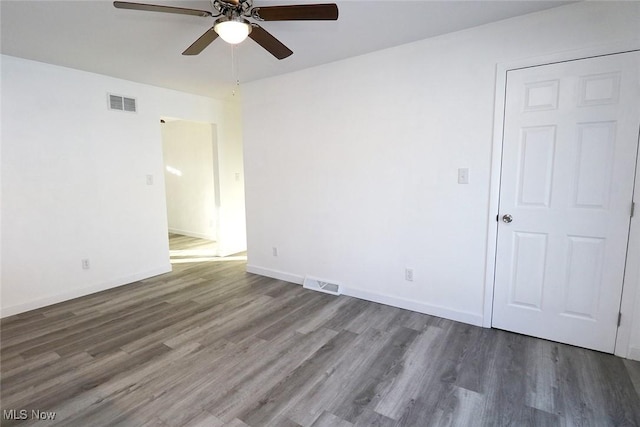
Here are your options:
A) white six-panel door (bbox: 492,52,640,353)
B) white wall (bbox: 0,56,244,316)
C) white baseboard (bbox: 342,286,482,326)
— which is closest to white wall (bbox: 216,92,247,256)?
white wall (bbox: 0,56,244,316)

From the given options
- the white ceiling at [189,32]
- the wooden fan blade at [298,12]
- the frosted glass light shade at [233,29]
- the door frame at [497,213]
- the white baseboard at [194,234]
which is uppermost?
the white ceiling at [189,32]

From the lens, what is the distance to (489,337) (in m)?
2.57

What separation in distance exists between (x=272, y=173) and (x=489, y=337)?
116 inches

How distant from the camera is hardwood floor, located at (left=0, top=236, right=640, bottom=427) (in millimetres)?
1778

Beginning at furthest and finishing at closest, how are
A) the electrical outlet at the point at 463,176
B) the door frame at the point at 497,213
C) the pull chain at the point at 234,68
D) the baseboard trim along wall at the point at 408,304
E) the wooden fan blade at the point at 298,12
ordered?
the pull chain at the point at 234,68 < the baseboard trim along wall at the point at 408,304 < the electrical outlet at the point at 463,176 < the door frame at the point at 497,213 < the wooden fan blade at the point at 298,12

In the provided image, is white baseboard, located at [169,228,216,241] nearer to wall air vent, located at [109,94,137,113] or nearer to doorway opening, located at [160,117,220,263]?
doorway opening, located at [160,117,220,263]

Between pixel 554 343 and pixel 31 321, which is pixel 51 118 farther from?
pixel 554 343

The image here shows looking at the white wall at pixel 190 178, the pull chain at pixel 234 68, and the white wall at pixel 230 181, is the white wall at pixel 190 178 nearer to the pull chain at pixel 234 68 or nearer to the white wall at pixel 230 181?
the white wall at pixel 230 181

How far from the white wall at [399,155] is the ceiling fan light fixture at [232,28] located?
1556 millimetres

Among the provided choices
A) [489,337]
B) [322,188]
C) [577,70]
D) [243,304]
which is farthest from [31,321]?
[577,70]

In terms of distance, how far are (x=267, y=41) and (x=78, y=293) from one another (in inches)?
138

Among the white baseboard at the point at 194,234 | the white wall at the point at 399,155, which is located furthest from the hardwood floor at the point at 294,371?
the white baseboard at the point at 194,234

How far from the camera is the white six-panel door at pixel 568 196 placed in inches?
85.1

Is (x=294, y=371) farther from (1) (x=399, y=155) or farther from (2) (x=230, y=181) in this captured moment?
(2) (x=230, y=181)
